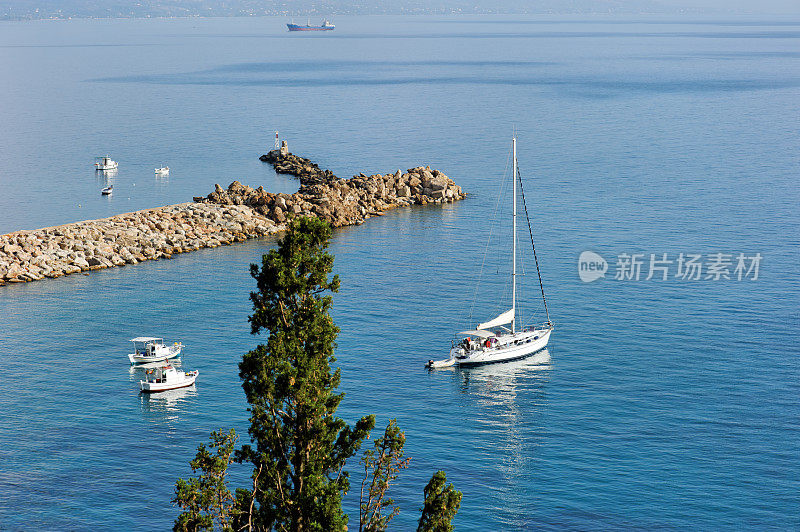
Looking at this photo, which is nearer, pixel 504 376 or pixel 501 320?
pixel 504 376

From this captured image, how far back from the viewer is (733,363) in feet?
256

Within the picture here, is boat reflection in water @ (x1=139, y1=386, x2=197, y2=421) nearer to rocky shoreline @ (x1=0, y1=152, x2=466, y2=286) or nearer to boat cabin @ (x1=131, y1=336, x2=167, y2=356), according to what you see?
boat cabin @ (x1=131, y1=336, x2=167, y2=356)

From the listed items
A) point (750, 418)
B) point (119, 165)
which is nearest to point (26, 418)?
point (750, 418)

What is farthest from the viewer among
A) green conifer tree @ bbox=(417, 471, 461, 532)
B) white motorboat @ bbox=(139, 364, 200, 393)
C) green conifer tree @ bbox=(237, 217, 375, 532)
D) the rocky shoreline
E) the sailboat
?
the rocky shoreline

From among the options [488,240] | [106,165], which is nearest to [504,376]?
[488,240]

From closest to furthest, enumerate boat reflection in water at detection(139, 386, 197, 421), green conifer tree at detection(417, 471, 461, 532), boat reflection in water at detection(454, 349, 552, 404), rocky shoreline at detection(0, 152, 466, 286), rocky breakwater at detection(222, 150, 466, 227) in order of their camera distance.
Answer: green conifer tree at detection(417, 471, 461, 532)
boat reflection in water at detection(139, 386, 197, 421)
boat reflection in water at detection(454, 349, 552, 404)
rocky shoreline at detection(0, 152, 466, 286)
rocky breakwater at detection(222, 150, 466, 227)

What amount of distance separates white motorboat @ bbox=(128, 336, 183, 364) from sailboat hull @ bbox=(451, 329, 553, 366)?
2341cm

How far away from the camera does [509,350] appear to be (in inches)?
3211

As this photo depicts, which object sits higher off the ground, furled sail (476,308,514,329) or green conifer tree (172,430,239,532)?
furled sail (476,308,514,329)

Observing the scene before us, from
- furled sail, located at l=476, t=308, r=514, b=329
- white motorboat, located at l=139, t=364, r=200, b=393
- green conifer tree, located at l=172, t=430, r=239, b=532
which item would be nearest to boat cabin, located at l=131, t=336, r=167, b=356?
white motorboat, located at l=139, t=364, r=200, b=393

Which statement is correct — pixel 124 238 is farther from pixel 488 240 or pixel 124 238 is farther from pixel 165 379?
pixel 488 240

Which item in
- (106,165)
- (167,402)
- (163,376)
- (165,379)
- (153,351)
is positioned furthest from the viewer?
(106,165)

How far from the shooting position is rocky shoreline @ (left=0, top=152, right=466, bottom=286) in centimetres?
10544

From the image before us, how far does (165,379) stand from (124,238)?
4282 cm
